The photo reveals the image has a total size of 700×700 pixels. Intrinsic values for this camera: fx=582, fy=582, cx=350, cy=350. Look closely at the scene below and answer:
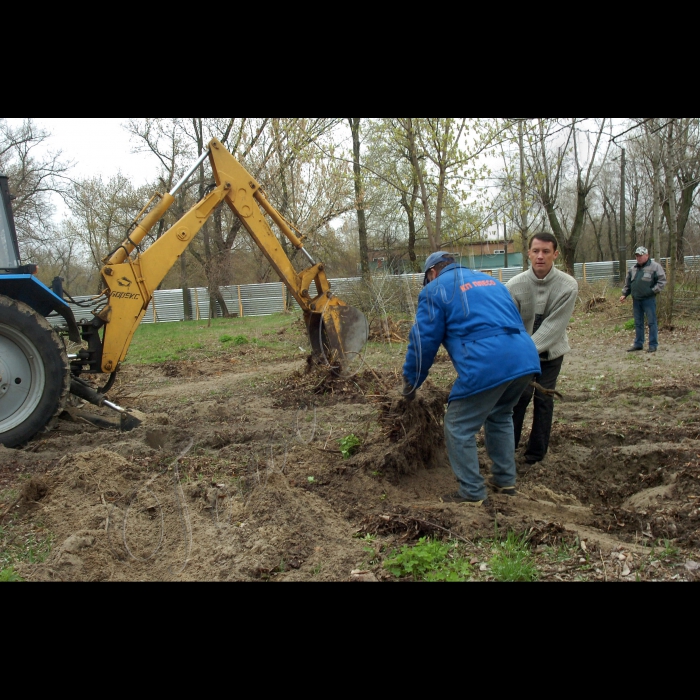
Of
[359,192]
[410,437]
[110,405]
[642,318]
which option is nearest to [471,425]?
[410,437]

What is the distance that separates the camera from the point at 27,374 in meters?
6.03

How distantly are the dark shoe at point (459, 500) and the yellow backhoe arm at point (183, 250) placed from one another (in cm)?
425

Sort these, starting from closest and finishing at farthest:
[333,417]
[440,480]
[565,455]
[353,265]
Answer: [440,480] → [565,455] → [333,417] → [353,265]

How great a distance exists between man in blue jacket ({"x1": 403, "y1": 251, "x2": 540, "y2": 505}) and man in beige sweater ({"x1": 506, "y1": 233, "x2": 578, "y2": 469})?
741 mm

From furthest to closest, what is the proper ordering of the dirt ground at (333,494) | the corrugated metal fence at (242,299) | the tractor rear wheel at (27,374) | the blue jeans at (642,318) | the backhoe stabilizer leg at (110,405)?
the corrugated metal fence at (242,299)
the blue jeans at (642,318)
the backhoe stabilizer leg at (110,405)
the tractor rear wheel at (27,374)
the dirt ground at (333,494)

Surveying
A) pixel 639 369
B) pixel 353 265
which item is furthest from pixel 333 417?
pixel 353 265

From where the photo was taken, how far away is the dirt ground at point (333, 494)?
130 inches

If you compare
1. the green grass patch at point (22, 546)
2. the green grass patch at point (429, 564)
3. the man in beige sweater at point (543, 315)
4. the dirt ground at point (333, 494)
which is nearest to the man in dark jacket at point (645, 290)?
the dirt ground at point (333, 494)

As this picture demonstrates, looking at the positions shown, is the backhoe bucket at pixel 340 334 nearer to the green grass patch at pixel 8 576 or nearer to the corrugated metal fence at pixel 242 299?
the green grass patch at pixel 8 576

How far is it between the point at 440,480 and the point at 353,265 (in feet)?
78.1

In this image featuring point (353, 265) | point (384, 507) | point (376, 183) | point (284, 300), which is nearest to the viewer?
point (384, 507)

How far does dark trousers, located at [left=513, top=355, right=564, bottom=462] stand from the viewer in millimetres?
4727

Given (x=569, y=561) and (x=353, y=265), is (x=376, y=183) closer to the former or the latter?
(x=353, y=265)

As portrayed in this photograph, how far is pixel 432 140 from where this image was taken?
1101 cm
